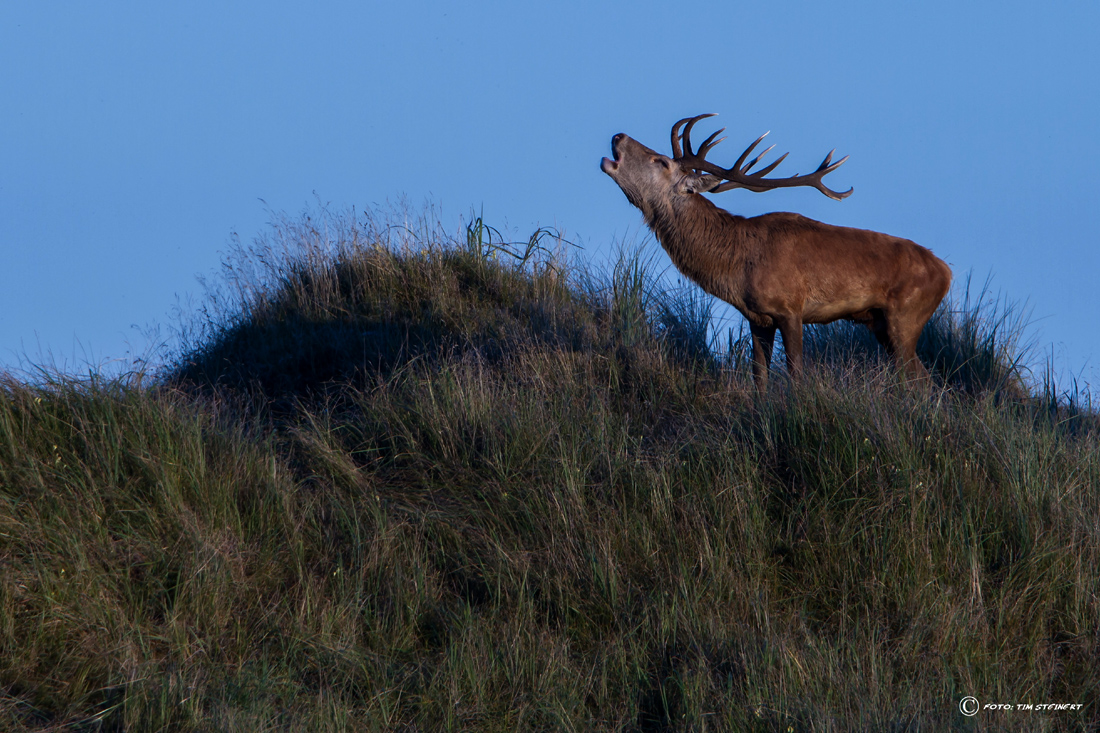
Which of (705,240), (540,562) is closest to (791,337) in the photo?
(705,240)

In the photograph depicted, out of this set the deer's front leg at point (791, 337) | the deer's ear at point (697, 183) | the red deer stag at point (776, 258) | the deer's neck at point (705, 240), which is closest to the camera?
the deer's front leg at point (791, 337)

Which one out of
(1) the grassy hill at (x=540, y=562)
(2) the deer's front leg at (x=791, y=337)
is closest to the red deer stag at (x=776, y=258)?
(2) the deer's front leg at (x=791, y=337)

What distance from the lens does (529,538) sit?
538 cm

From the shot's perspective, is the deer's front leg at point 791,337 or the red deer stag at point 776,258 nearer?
the deer's front leg at point 791,337

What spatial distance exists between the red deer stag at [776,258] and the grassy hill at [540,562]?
1.41 m

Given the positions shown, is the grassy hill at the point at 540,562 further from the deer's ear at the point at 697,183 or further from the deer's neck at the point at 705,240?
the deer's ear at the point at 697,183

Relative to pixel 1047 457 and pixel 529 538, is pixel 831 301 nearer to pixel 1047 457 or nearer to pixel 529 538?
pixel 1047 457

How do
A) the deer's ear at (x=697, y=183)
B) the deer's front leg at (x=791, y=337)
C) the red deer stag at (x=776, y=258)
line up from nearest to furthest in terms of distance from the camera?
1. the deer's front leg at (x=791, y=337)
2. the red deer stag at (x=776, y=258)
3. the deer's ear at (x=697, y=183)

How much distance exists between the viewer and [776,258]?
26.9ft

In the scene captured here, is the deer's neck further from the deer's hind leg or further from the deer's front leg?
the deer's front leg

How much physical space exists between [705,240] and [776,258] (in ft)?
2.23

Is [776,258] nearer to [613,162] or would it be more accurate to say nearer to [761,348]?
[761,348]

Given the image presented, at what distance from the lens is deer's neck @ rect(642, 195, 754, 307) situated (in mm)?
8352

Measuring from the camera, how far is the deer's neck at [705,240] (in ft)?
27.4
